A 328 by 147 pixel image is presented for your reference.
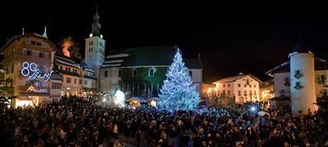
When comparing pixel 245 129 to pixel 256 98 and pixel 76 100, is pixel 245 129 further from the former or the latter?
pixel 256 98

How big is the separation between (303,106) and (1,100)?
3563cm

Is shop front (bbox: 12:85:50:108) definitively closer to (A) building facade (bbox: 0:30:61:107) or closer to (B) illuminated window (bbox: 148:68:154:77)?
(A) building facade (bbox: 0:30:61:107)

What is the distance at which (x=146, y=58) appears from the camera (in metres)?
62.9

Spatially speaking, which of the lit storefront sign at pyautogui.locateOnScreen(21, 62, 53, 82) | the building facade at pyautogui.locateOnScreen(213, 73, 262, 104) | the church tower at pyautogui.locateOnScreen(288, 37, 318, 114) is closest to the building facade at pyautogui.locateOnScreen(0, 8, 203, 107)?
the lit storefront sign at pyautogui.locateOnScreen(21, 62, 53, 82)

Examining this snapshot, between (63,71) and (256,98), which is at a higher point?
(63,71)

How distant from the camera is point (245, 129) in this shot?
61.5 feet

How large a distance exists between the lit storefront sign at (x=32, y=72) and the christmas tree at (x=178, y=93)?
16574 millimetres

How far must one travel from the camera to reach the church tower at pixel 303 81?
36.8 m

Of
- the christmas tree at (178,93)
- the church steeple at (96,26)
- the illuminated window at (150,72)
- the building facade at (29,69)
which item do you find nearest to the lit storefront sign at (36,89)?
the building facade at (29,69)

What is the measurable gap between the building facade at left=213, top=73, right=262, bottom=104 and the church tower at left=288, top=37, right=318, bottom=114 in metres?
30.9

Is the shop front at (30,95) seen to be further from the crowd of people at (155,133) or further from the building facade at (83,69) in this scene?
the crowd of people at (155,133)

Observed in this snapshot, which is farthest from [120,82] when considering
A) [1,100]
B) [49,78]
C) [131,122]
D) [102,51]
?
[1,100]

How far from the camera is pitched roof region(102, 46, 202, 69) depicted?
61375 mm

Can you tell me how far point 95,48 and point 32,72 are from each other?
86.0 ft
